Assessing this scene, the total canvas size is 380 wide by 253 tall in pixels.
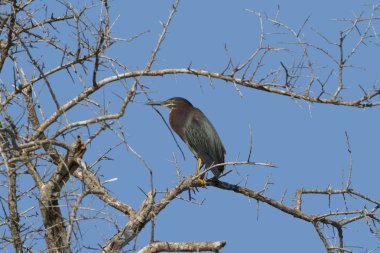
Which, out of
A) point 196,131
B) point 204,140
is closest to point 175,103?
point 196,131

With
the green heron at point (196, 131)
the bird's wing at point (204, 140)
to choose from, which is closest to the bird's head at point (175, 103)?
the green heron at point (196, 131)

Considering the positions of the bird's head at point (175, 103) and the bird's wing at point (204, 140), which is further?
the bird's head at point (175, 103)

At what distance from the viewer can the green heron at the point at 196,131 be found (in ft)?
27.1

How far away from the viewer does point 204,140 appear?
8.40m

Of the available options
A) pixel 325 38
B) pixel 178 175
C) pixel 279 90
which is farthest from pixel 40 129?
pixel 325 38

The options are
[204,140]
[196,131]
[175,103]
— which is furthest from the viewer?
[175,103]

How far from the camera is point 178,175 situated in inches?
235

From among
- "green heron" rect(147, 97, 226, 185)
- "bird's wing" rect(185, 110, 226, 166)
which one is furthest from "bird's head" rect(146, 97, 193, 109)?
"bird's wing" rect(185, 110, 226, 166)

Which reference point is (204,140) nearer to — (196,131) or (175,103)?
(196,131)

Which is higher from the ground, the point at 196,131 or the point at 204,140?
the point at 196,131

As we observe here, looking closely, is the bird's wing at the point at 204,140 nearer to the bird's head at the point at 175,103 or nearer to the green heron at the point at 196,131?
the green heron at the point at 196,131

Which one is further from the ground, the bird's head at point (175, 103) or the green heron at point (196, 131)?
the bird's head at point (175, 103)

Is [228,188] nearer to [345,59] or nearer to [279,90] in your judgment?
[279,90]

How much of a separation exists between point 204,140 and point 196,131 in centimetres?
23
